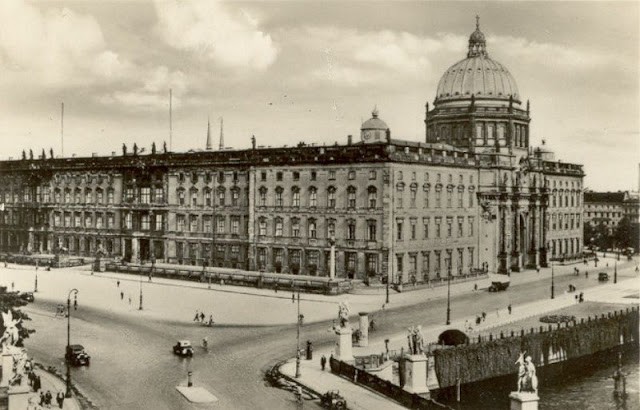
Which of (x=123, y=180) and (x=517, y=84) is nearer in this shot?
(x=123, y=180)

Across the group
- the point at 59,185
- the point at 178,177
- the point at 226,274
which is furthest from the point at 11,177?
the point at 226,274

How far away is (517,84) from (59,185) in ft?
196

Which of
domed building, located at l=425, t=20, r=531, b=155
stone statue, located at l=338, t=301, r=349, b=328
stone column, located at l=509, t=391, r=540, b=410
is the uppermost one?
domed building, located at l=425, t=20, r=531, b=155

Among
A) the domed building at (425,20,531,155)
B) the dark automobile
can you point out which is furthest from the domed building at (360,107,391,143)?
the dark automobile

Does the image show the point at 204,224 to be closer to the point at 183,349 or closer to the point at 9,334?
the point at 183,349

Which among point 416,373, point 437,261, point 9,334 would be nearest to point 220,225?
point 437,261

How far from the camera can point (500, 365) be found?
1925 inches

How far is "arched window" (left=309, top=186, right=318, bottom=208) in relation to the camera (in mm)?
77125

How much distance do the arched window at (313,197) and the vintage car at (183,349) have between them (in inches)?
1320

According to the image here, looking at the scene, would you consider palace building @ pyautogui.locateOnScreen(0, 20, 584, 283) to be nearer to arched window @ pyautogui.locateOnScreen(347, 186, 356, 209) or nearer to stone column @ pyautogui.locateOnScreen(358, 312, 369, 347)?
arched window @ pyautogui.locateOnScreen(347, 186, 356, 209)

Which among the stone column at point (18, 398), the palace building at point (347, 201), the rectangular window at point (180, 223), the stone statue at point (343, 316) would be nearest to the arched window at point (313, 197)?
the palace building at point (347, 201)

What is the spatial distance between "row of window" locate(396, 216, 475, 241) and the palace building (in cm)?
17

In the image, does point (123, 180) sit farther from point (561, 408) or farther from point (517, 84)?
point (561, 408)

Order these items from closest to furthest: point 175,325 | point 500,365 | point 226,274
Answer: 1. point 500,365
2. point 175,325
3. point 226,274
